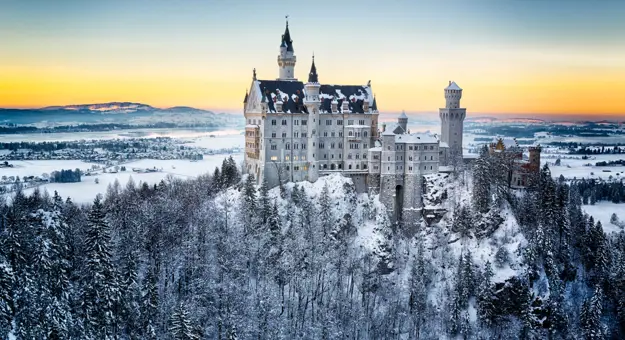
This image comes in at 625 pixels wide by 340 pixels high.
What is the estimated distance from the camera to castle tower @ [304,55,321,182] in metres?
114

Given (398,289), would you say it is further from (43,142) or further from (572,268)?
(43,142)

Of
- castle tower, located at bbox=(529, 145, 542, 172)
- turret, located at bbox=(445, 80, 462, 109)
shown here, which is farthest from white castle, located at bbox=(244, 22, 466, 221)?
castle tower, located at bbox=(529, 145, 542, 172)

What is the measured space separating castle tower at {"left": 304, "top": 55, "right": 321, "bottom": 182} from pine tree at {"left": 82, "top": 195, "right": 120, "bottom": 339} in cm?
4589

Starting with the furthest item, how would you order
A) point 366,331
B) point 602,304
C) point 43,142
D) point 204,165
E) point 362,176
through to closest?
point 43,142, point 204,165, point 362,176, point 602,304, point 366,331

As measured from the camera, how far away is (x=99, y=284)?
77.5 m

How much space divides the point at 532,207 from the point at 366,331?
40.6 meters

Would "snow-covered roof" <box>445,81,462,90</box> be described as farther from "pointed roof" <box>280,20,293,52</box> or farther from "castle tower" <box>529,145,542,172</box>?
"pointed roof" <box>280,20,293,52</box>

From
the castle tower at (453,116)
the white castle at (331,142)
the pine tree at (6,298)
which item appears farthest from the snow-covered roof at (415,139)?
the pine tree at (6,298)

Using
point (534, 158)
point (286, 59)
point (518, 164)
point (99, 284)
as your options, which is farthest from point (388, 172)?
point (99, 284)

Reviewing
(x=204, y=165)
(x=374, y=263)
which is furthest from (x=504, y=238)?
(x=204, y=165)

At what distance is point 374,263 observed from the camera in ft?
351

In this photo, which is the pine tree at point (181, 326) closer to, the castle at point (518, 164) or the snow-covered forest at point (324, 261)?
the snow-covered forest at point (324, 261)

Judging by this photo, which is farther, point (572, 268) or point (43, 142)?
point (43, 142)

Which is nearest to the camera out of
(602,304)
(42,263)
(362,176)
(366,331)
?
(42,263)
